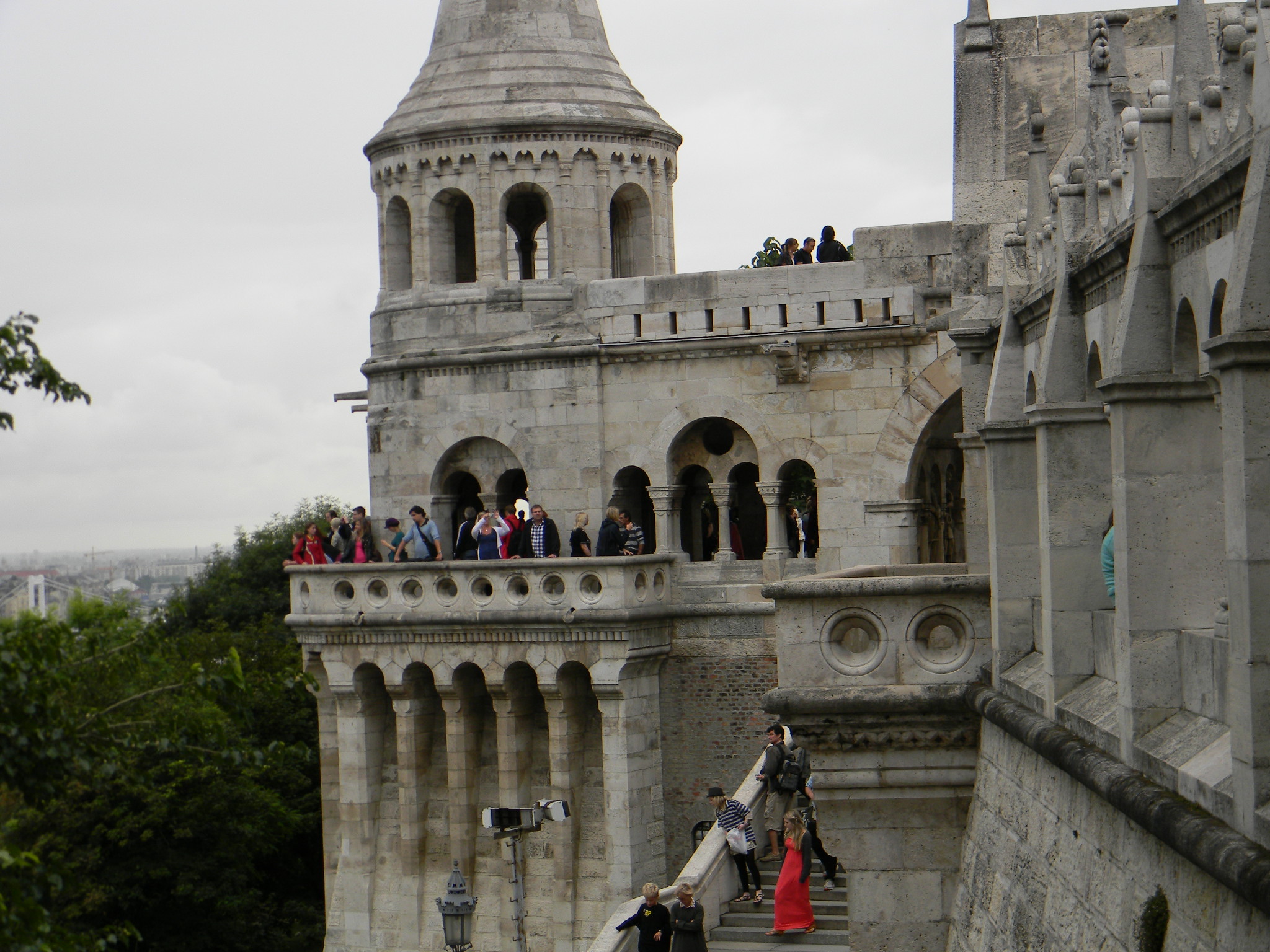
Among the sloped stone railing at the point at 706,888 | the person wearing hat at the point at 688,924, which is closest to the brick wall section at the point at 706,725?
the sloped stone railing at the point at 706,888

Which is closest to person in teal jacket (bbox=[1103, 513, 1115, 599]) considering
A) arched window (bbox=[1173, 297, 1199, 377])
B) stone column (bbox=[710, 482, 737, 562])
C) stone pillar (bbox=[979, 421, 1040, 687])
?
arched window (bbox=[1173, 297, 1199, 377])

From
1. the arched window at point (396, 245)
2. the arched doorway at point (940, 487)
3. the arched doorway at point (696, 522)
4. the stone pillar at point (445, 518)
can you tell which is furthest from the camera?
the arched doorway at point (696, 522)

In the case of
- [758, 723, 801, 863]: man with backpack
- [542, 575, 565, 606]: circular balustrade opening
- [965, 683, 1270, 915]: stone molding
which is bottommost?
[758, 723, 801, 863]: man with backpack

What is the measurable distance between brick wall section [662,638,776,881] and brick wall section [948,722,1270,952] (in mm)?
12141

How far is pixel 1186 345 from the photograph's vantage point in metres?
7.15

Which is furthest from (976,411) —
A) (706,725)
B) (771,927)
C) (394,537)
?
(394,537)

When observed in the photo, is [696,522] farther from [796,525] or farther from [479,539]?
[479,539]

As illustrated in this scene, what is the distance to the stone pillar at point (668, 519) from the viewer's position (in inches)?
944

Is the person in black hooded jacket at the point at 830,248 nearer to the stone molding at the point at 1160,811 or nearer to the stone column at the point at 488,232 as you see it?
the stone column at the point at 488,232

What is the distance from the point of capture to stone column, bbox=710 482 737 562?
2386cm

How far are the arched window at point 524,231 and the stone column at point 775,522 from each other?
4.85 m

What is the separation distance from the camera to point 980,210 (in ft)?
46.2

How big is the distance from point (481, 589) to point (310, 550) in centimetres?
308

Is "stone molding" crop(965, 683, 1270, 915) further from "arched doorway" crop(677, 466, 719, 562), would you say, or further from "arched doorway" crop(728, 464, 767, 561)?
"arched doorway" crop(728, 464, 767, 561)
